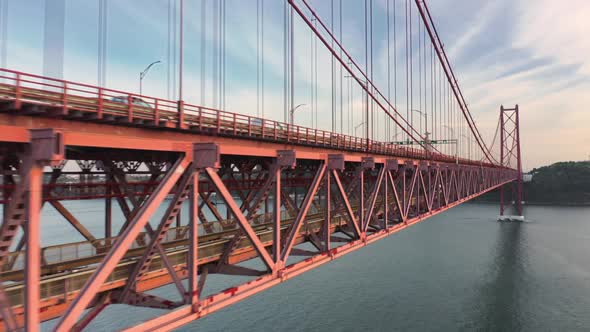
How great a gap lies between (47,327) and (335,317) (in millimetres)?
31379

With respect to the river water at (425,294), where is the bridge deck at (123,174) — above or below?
above

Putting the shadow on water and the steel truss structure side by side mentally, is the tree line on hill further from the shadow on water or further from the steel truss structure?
the steel truss structure

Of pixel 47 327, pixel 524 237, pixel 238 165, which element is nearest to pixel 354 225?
pixel 238 165

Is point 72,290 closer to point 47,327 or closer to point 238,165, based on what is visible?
point 238,165

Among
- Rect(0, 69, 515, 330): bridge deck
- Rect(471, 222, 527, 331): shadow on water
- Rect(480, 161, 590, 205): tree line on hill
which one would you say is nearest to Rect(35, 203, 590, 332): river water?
Rect(471, 222, 527, 331): shadow on water

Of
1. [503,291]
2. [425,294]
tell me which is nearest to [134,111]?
[425,294]

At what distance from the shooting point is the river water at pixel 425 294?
3872 centimetres

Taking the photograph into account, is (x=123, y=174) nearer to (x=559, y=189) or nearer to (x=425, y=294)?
(x=425, y=294)

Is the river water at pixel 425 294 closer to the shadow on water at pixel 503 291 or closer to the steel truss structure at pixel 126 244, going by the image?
the shadow on water at pixel 503 291

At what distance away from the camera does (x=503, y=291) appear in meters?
49.8

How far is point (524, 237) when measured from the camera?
8894cm

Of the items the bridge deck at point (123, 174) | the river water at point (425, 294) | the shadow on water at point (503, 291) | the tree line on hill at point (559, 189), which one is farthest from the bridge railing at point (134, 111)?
the tree line on hill at point (559, 189)

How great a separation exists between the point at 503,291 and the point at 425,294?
40.4 feet

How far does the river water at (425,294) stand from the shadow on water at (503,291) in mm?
130
